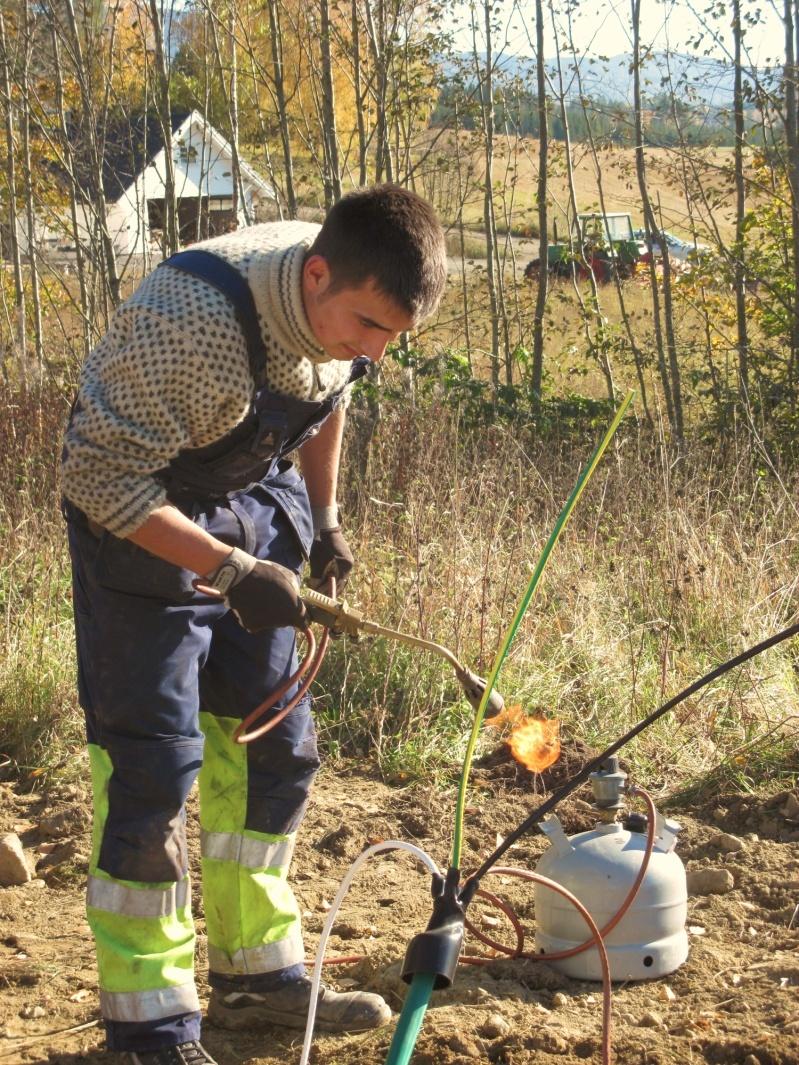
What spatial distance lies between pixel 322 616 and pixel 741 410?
6992mm

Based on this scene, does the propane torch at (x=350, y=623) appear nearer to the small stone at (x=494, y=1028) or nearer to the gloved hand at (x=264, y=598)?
the gloved hand at (x=264, y=598)

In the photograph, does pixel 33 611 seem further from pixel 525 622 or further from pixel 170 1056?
pixel 170 1056

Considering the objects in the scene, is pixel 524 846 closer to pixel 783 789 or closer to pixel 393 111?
pixel 783 789

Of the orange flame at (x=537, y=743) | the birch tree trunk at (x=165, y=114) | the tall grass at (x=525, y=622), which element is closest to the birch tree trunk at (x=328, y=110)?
the birch tree trunk at (x=165, y=114)

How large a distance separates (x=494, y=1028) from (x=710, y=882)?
110cm

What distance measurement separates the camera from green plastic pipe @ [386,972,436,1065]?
5.89ft

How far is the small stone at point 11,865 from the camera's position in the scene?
3.68m

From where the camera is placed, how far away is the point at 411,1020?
1.84 m

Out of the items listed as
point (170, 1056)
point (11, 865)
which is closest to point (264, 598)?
point (170, 1056)

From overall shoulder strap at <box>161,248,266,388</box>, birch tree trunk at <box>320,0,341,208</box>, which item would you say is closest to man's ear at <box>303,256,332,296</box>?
overall shoulder strap at <box>161,248,266,388</box>

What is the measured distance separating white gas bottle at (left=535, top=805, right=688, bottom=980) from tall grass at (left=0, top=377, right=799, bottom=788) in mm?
1290

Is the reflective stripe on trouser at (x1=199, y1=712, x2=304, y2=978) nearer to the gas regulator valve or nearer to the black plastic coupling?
the gas regulator valve

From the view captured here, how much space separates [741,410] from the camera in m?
8.97

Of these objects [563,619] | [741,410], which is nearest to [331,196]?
[741,410]
